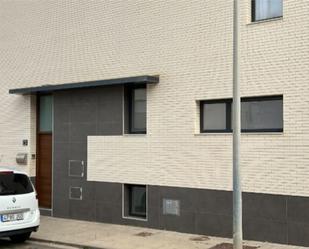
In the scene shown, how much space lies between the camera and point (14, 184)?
11.5 metres

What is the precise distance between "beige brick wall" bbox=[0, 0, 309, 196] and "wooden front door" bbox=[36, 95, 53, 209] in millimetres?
330

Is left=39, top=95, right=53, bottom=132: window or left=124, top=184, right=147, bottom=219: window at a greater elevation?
left=39, top=95, right=53, bottom=132: window

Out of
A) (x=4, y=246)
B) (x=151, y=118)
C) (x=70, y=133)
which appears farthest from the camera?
(x=70, y=133)

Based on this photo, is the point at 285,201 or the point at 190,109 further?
the point at 190,109

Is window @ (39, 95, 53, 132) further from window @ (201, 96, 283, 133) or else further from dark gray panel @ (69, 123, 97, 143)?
window @ (201, 96, 283, 133)

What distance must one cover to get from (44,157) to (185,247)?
6986mm

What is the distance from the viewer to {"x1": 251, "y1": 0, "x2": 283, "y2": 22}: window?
1092 centimetres

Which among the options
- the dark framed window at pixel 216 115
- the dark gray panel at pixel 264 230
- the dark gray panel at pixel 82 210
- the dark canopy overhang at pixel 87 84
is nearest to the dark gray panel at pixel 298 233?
the dark gray panel at pixel 264 230

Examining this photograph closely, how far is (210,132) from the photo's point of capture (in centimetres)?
1191

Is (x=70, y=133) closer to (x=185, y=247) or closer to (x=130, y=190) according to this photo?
(x=130, y=190)

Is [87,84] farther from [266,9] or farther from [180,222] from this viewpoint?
[266,9]

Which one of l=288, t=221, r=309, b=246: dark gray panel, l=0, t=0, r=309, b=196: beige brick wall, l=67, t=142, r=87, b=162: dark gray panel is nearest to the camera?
l=288, t=221, r=309, b=246: dark gray panel

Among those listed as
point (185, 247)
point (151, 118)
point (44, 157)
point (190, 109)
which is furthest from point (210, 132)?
point (44, 157)

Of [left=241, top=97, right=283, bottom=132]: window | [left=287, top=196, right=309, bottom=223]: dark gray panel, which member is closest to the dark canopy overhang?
[left=241, top=97, right=283, bottom=132]: window
